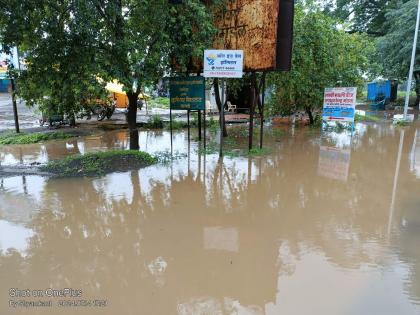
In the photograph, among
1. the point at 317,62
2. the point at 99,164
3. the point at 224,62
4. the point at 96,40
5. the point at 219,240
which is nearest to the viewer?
the point at 219,240

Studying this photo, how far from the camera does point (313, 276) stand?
413cm

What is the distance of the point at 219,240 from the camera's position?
5109 mm

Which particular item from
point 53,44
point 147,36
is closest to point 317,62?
point 147,36

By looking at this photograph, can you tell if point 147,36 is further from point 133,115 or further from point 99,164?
point 99,164

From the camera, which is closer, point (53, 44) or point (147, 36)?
point (53, 44)

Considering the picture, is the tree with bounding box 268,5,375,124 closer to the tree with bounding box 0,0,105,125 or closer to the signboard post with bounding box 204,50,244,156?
the signboard post with bounding box 204,50,244,156

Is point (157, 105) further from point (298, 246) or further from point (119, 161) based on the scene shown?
point (298, 246)

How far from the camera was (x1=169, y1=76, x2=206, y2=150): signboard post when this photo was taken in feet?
35.0

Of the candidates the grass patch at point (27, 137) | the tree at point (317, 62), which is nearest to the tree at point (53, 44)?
the grass patch at point (27, 137)

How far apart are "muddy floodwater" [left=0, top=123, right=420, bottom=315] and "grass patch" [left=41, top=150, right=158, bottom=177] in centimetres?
41

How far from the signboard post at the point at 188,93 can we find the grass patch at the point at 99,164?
84.7 inches

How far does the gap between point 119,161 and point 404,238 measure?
6.78 m

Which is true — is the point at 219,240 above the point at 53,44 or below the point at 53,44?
below

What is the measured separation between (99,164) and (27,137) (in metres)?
5.87
